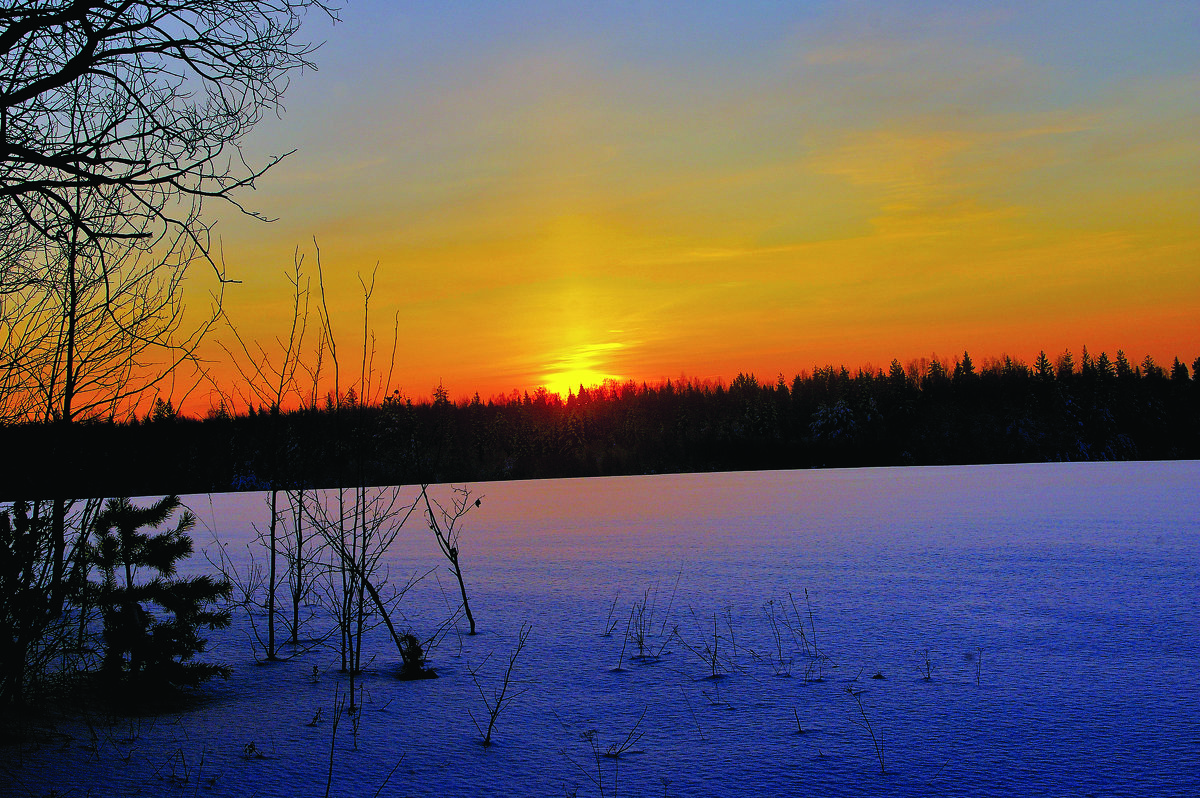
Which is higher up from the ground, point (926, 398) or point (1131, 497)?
point (926, 398)

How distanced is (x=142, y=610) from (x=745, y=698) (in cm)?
399

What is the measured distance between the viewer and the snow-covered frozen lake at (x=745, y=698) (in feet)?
11.9

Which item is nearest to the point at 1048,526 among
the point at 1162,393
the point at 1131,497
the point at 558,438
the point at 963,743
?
the point at 1131,497

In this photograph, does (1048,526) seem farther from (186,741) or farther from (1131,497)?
(186,741)

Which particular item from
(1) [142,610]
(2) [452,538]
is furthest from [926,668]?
(2) [452,538]

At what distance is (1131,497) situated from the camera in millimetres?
19922

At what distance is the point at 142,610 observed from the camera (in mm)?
5043

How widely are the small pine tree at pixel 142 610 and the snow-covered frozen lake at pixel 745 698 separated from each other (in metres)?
0.37

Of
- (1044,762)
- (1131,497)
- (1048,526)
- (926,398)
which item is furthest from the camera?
(926,398)

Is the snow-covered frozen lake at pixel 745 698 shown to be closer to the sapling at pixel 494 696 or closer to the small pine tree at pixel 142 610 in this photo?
the sapling at pixel 494 696

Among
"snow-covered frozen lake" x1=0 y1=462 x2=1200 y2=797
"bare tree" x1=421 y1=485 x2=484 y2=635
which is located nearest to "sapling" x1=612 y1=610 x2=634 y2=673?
"snow-covered frozen lake" x1=0 y1=462 x2=1200 y2=797

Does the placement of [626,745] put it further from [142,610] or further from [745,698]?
[142,610]

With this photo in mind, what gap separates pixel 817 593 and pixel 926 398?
8627cm

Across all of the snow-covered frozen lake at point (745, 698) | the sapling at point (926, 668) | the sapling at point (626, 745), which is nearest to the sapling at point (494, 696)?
the snow-covered frozen lake at point (745, 698)
